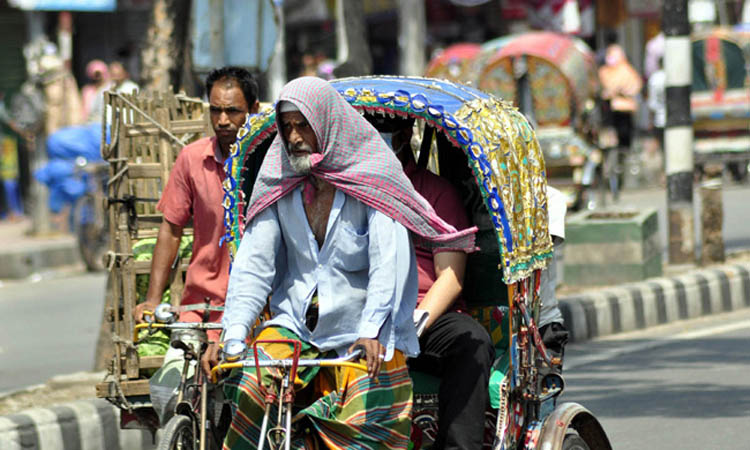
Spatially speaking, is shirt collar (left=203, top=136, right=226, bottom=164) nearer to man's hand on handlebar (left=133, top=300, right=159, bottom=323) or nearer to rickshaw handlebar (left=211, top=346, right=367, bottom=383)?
man's hand on handlebar (left=133, top=300, right=159, bottom=323)

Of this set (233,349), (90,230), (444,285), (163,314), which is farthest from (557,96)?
(233,349)

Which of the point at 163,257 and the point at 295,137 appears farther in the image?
the point at 163,257

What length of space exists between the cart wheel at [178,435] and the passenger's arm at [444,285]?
0.84 meters

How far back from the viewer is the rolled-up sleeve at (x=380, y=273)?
14.9 ft

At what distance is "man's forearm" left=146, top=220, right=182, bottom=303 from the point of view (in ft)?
20.0

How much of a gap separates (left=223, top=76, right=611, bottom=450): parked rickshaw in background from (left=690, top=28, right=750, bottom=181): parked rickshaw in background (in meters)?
14.8

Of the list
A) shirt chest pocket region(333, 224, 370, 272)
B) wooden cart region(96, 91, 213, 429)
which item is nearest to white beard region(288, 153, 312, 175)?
shirt chest pocket region(333, 224, 370, 272)

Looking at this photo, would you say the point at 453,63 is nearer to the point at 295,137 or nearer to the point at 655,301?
the point at 655,301

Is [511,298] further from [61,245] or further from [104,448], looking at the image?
[61,245]

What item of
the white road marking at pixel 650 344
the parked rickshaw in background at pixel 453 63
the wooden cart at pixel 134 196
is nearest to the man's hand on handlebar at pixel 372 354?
the wooden cart at pixel 134 196

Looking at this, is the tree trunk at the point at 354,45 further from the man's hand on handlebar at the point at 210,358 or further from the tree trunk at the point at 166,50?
the man's hand on handlebar at the point at 210,358

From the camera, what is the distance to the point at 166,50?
9.18 metres

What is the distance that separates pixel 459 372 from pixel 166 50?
A: 15.6 ft

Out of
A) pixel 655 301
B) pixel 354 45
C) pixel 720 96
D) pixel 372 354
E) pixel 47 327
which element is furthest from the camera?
pixel 720 96
